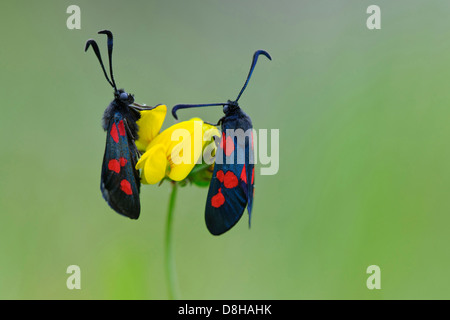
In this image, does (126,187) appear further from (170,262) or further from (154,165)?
(170,262)

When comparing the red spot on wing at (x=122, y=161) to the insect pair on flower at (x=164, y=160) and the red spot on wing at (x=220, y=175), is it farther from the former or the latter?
the red spot on wing at (x=220, y=175)

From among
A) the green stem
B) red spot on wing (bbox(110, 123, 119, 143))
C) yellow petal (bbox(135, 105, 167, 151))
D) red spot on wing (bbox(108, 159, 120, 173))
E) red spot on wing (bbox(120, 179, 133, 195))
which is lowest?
the green stem

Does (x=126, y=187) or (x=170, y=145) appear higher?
(x=170, y=145)

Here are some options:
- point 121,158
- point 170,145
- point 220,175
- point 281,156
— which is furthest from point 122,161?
point 281,156

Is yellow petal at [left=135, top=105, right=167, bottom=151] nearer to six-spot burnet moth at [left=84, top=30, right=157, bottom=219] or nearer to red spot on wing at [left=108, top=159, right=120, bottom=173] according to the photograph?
six-spot burnet moth at [left=84, top=30, right=157, bottom=219]

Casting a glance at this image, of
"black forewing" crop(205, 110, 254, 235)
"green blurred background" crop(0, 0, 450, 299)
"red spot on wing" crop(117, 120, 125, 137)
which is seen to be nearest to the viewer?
"black forewing" crop(205, 110, 254, 235)

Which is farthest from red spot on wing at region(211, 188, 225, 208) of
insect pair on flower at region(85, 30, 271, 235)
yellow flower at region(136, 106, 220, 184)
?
yellow flower at region(136, 106, 220, 184)

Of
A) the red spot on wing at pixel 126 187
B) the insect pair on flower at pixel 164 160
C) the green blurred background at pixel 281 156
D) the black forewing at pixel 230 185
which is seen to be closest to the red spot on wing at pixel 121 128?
the insect pair on flower at pixel 164 160
